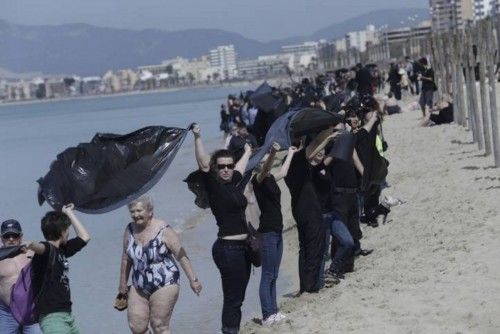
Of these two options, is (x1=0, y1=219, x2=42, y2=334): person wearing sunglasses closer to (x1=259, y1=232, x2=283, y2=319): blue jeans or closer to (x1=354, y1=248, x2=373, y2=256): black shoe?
(x1=259, y1=232, x2=283, y2=319): blue jeans

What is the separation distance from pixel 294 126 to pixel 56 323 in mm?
3307

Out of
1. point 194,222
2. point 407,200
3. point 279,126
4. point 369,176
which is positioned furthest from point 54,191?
point 194,222

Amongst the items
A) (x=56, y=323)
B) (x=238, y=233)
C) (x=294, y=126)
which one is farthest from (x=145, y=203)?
(x=294, y=126)

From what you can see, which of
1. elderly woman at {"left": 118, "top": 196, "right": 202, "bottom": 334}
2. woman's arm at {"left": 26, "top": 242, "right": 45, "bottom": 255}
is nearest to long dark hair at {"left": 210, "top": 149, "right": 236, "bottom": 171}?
elderly woman at {"left": 118, "top": 196, "right": 202, "bottom": 334}

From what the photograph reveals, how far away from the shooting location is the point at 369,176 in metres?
12.2

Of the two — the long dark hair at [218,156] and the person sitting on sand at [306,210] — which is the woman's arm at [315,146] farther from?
the long dark hair at [218,156]

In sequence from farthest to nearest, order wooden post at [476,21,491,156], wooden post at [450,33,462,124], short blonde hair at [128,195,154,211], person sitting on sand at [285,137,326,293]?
wooden post at [450,33,462,124]
wooden post at [476,21,491,156]
person sitting on sand at [285,137,326,293]
short blonde hair at [128,195,154,211]

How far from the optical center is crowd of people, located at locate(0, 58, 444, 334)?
7.24 m

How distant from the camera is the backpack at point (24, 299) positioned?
7.23 metres

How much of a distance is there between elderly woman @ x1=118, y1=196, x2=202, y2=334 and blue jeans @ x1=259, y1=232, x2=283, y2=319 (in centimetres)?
164

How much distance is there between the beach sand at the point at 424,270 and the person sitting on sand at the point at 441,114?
8.61m

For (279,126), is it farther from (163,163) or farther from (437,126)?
(437,126)

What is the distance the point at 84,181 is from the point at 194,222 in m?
12.8

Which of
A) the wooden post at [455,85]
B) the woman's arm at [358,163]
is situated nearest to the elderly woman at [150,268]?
the woman's arm at [358,163]
